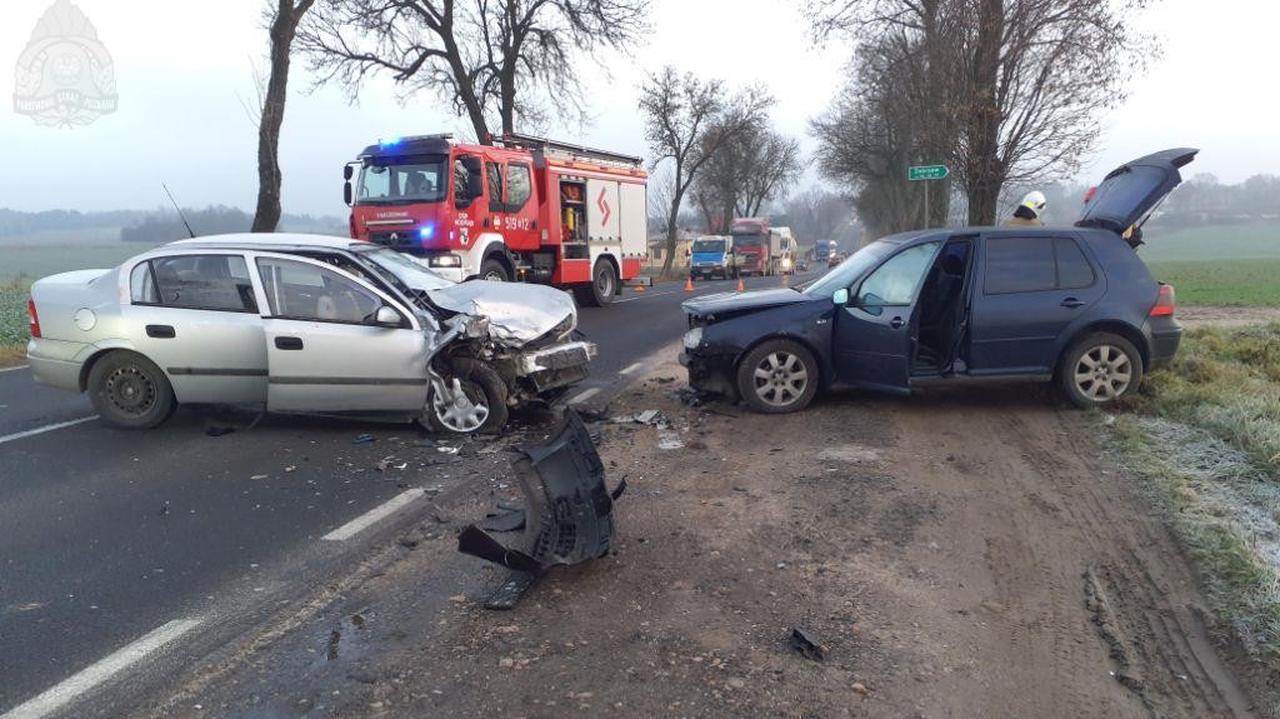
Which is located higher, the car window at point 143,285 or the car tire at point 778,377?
the car window at point 143,285

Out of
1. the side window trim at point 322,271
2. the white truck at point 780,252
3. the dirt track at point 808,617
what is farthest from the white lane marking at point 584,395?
the white truck at point 780,252

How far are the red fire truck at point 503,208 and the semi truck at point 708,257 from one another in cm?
2286

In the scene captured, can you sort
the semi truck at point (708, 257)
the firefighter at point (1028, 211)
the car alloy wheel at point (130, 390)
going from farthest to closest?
the semi truck at point (708, 257) → the firefighter at point (1028, 211) → the car alloy wheel at point (130, 390)

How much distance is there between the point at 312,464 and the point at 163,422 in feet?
6.76

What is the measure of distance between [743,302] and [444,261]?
24.7ft

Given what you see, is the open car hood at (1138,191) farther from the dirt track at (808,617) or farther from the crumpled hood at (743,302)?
the dirt track at (808,617)

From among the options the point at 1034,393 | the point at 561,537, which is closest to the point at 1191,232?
the point at 1034,393

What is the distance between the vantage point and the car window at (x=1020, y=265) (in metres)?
7.03

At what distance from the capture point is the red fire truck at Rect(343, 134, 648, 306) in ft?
45.5

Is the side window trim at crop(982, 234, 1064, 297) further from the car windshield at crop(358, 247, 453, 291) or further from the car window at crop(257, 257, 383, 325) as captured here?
the car window at crop(257, 257, 383, 325)

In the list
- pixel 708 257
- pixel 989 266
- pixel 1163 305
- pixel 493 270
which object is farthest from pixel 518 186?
pixel 708 257

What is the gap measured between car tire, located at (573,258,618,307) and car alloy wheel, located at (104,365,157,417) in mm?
11941

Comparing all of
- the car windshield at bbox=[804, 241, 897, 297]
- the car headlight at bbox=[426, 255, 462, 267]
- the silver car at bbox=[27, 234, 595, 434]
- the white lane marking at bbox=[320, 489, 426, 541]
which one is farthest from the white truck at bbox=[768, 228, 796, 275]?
the white lane marking at bbox=[320, 489, 426, 541]

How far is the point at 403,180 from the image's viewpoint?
14102 mm
